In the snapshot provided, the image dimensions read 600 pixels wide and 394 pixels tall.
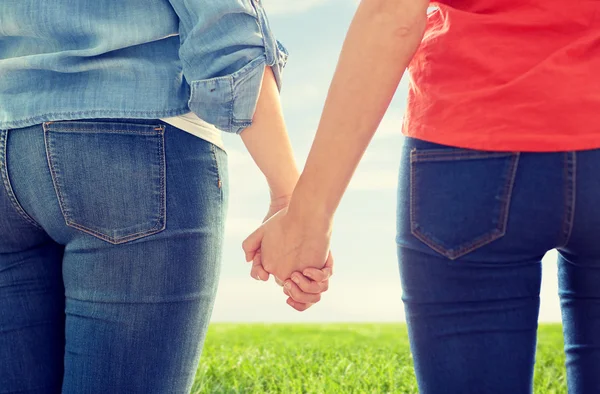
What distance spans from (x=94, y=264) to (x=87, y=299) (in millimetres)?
82

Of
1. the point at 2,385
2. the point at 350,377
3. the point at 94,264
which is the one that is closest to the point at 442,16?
the point at 94,264

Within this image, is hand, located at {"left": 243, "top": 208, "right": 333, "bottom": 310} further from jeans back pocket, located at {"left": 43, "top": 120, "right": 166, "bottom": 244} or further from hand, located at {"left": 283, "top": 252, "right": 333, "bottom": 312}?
jeans back pocket, located at {"left": 43, "top": 120, "right": 166, "bottom": 244}

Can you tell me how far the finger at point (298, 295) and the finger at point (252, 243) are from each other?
15 centimetres

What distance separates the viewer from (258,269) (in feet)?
6.70

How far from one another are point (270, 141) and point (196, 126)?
0.19 m

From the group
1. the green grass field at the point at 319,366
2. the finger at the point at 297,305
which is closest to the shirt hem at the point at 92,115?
the finger at the point at 297,305

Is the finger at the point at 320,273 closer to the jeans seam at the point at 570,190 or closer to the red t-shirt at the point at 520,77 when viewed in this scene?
the red t-shirt at the point at 520,77

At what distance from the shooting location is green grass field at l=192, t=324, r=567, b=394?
4395mm

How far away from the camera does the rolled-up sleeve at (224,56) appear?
163 cm

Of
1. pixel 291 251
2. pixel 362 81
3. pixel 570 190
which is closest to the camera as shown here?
pixel 570 190

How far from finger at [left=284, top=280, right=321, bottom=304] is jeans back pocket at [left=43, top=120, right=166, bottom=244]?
0.54m

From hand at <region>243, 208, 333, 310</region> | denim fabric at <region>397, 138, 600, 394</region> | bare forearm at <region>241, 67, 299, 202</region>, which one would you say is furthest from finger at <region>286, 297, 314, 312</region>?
denim fabric at <region>397, 138, 600, 394</region>

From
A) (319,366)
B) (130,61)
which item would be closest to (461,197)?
(130,61)

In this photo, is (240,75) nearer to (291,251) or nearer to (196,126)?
(196,126)
